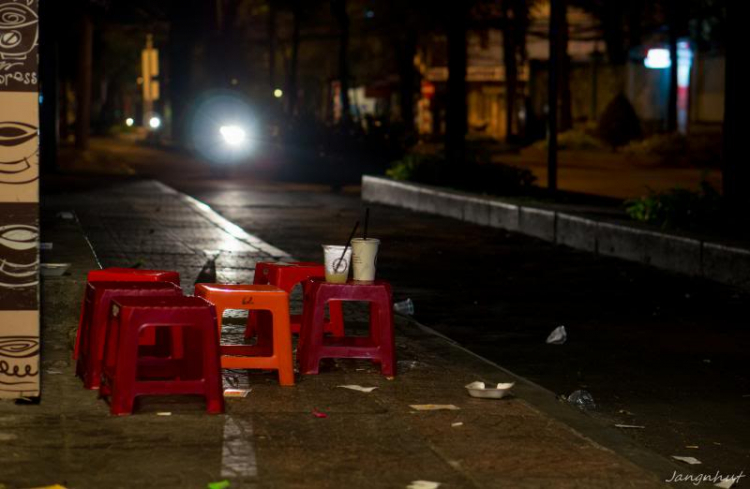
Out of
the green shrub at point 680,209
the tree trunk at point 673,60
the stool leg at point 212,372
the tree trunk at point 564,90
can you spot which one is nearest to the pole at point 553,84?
the green shrub at point 680,209

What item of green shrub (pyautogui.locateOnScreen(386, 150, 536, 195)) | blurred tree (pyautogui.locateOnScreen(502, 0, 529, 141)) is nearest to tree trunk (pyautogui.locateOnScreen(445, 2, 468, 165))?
green shrub (pyautogui.locateOnScreen(386, 150, 536, 195))

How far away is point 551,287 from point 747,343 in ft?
11.0

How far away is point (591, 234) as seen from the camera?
17.2 meters

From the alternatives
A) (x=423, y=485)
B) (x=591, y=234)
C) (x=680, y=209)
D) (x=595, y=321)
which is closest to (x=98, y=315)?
(x=423, y=485)

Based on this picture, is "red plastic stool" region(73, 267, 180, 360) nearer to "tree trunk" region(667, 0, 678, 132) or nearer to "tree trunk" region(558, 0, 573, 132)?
"tree trunk" region(667, 0, 678, 132)

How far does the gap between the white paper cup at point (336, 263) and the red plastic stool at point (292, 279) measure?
2.49ft

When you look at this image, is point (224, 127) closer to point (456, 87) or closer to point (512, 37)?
point (512, 37)

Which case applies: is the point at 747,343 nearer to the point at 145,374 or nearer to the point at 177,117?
the point at 145,374

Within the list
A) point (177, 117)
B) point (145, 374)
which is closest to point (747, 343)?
point (145, 374)

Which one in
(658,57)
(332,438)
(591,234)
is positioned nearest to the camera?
(332,438)

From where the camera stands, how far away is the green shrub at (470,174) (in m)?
23.8

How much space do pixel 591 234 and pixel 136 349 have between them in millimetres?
10864

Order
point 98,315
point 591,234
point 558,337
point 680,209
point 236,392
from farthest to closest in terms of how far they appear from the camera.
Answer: point 591,234 → point 680,209 → point 558,337 → point 98,315 → point 236,392

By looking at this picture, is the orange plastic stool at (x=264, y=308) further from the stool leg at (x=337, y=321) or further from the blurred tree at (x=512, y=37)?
the blurred tree at (x=512, y=37)
